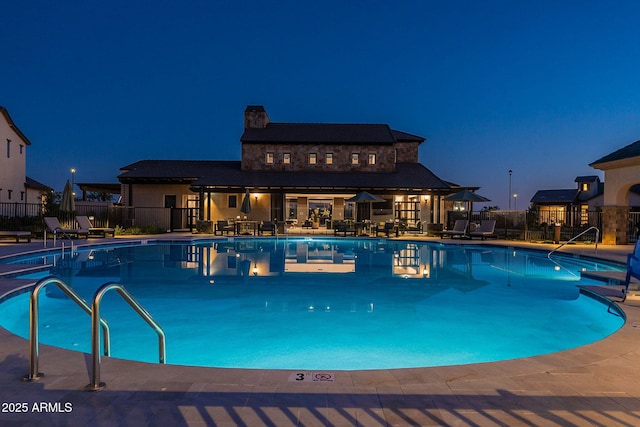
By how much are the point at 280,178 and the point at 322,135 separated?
506 centimetres

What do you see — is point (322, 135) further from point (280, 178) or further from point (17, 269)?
point (17, 269)

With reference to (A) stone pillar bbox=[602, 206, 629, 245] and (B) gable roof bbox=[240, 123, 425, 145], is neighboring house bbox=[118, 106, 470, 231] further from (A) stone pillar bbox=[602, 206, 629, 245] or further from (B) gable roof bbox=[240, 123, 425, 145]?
(A) stone pillar bbox=[602, 206, 629, 245]

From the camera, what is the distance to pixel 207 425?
2.39m

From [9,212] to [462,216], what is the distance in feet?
90.8

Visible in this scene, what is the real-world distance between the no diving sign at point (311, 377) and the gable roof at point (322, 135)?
968 inches

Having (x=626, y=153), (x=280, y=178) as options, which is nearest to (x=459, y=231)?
Result: (x=626, y=153)

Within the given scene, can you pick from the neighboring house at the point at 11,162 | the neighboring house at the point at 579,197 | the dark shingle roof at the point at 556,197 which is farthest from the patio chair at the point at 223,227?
the dark shingle roof at the point at 556,197

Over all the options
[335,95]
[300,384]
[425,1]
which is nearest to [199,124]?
[335,95]

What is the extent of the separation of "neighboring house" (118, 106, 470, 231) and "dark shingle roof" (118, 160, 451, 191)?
59 millimetres

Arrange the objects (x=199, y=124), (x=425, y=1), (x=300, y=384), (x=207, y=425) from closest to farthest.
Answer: (x=207, y=425)
(x=300, y=384)
(x=425, y=1)
(x=199, y=124)

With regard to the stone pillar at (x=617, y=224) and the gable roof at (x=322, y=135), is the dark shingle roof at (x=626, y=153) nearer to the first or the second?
the stone pillar at (x=617, y=224)

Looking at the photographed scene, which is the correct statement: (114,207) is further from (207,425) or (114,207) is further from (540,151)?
(540,151)

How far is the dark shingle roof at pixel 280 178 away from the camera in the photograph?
24.1 m

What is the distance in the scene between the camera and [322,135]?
1114 inches
